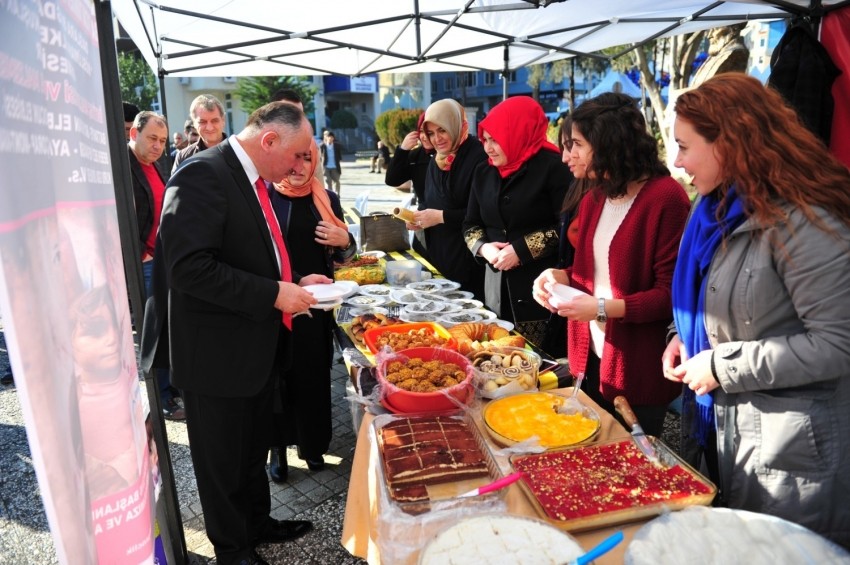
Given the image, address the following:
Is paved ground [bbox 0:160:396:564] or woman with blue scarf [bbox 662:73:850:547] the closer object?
woman with blue scarf [bbox 662:73:850:547]

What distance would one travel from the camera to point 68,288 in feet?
3.30

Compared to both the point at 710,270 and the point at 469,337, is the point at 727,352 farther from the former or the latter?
the point at 469,337

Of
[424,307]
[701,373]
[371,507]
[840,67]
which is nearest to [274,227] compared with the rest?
[424,307]

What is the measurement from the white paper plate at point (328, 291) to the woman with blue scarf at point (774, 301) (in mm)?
1311

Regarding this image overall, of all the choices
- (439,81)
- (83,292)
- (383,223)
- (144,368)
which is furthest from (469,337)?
(439,81)

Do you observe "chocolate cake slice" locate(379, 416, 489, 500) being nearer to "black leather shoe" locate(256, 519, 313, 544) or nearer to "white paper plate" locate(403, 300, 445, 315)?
"white paper plate" locate(403, 300, 445, 315)

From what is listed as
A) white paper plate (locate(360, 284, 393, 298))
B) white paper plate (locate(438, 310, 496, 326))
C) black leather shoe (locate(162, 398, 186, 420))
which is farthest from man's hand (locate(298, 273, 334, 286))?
black leather shoe (locate(162, 398, 186, 420))

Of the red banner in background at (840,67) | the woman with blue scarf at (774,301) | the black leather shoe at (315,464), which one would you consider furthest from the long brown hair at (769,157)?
the black leather shoe at (315,464)

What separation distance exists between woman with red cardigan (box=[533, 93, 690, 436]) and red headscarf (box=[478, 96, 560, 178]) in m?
0.73

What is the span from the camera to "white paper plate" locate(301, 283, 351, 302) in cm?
219

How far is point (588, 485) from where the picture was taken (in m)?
1.39

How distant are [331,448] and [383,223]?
6.63ft

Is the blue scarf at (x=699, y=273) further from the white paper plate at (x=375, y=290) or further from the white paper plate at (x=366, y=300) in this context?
the white paper plate at (x=375, y=290)

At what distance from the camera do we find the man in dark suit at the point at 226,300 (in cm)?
193
